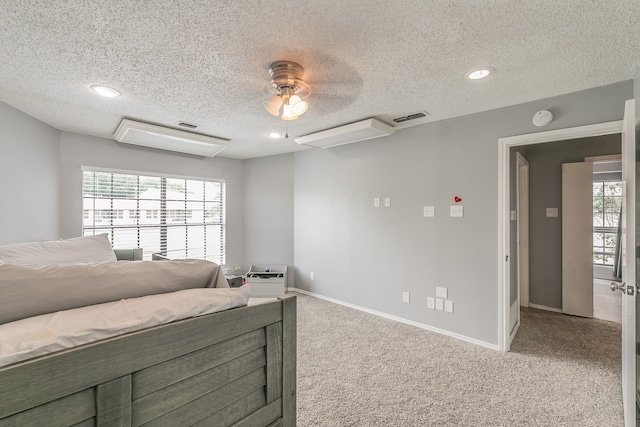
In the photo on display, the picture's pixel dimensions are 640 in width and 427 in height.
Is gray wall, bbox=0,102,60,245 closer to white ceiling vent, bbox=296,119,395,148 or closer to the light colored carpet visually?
white ceiling vent, bbox=296,119,395,148

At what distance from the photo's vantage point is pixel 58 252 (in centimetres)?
221

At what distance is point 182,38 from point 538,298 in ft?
16.7

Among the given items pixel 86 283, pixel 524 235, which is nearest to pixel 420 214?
pixel 524 235

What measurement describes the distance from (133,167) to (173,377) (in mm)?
4059

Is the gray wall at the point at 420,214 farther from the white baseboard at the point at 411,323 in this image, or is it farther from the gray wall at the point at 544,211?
the gray wall at the point at 544,211

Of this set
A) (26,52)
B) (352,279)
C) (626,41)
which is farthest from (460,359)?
(26,52)

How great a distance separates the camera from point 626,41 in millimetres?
1664

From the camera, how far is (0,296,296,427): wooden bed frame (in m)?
0.69

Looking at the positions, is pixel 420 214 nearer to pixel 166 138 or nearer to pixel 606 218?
pixel 166 138

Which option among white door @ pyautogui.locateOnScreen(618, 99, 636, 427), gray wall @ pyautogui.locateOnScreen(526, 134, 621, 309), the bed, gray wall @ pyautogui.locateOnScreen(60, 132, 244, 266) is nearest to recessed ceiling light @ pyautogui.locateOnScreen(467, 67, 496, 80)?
white door @ pyautogui.locateOnScreen(618, 99, 636, 427)

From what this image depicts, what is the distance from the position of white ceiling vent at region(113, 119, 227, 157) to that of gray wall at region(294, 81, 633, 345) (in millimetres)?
1532

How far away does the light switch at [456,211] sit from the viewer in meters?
2.96

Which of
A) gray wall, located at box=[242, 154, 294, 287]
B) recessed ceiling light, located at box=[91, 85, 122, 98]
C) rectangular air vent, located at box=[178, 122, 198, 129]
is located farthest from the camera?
gray wall, located at box=[242, 154, 294, 287]

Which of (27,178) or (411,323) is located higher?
(27,178)
